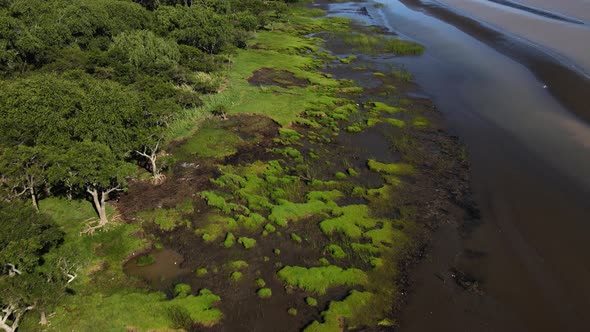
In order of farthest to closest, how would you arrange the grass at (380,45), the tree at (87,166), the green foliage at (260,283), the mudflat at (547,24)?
the grass at (380,45), the mudflat at (547,24), the tree at (87,166), the green foliage at (260,283)

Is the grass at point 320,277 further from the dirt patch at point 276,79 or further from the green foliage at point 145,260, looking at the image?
the dirt patch at point 276,79

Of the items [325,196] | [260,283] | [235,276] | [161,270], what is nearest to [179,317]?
[235,276]

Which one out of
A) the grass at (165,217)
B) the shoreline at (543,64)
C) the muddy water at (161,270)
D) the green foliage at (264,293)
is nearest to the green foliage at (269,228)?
the green foliage at (264,293)

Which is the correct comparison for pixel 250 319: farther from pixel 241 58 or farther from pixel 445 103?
pixel 241 58

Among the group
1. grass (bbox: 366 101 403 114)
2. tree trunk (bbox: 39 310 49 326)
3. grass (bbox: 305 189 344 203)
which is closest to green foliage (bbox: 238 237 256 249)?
grass (bbox: 305 189 344 203)

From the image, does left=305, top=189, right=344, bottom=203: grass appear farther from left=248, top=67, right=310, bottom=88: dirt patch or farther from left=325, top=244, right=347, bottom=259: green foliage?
left=248, top=67, right=310, bottom=88: dirt patch

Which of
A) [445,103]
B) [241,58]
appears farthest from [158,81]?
[445,103]
